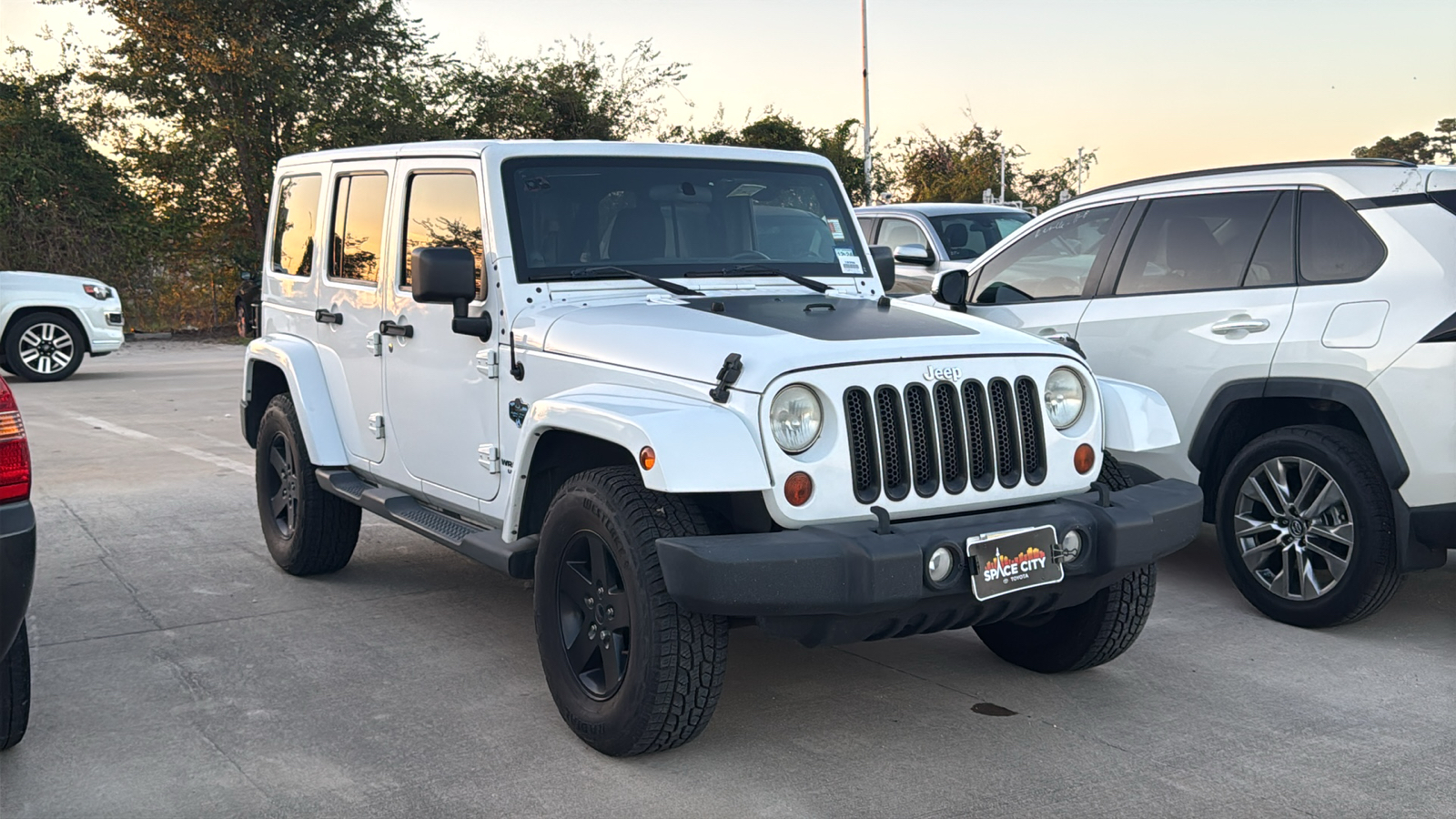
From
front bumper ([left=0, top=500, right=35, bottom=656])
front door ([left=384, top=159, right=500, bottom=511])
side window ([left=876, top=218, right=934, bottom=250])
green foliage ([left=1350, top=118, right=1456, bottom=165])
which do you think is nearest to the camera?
front bumper ([left=0, top=500, right=35, bottom=656])

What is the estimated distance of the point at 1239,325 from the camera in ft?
18.8

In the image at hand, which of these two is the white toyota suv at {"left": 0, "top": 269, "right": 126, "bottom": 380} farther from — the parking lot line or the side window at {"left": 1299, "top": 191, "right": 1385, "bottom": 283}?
the side window at {"left": 1299, "top": 191, "right": 1385, "bottom": 283}

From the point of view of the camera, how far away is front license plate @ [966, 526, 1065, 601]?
3.77 m

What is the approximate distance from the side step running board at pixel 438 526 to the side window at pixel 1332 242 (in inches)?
135

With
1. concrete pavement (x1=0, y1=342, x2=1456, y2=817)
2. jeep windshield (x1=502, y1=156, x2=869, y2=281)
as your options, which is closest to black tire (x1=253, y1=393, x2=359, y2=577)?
concrete pavement (x1=0, y1=342, x2=1456, y2=817)

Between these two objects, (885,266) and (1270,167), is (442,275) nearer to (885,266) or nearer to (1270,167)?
(885,266)

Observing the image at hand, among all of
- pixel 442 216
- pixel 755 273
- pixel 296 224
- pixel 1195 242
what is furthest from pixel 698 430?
pixel 296 224

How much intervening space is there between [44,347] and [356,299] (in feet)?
38.8

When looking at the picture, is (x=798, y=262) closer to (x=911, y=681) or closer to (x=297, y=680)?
(x=911, y=681)

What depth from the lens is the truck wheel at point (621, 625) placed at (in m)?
3.75

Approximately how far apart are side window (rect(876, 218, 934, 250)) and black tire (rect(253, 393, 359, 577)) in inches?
240

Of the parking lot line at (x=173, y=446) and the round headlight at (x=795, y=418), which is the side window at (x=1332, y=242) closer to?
the round headlight at (x=795, y=418)

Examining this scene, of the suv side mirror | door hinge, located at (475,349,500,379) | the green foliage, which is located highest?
the green foliage

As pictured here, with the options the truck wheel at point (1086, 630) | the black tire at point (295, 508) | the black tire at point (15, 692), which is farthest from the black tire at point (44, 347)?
the truck wheel at point (1086, 630)
